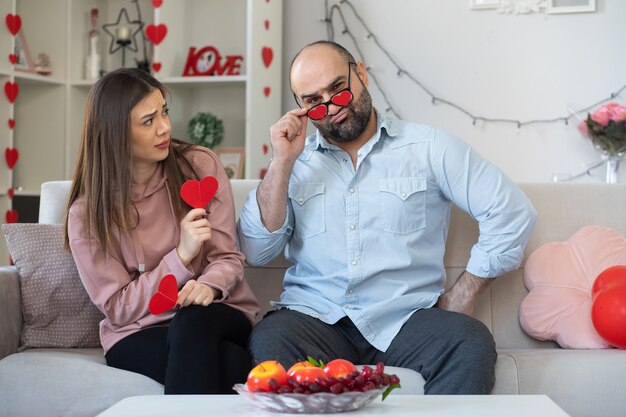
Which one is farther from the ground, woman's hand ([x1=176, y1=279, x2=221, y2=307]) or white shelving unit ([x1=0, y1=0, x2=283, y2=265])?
white shelving unit ([x1=0, y1=0, x2=283, y2=265])

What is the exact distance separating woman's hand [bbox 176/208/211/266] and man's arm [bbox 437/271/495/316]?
66 cm

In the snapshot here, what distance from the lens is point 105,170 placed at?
91.3 inches

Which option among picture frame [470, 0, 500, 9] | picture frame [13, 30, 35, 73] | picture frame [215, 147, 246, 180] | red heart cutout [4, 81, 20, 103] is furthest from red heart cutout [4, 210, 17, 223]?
picture frame [470, 0, 500, 9]

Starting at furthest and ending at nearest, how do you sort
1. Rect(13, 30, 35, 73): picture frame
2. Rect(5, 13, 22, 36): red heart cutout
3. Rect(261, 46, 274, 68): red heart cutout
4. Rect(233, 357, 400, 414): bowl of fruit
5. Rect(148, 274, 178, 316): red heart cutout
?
Rect(13, 30, 35, 73): picture frame < Rect(261, 46, 274, 68): red heart cutout < Rect(5, 13, 22, 36): red heart cutout < Rect(148, 274, 178, 316): red heart cutout < Rect(233, 357, 400, 414): bowl of fruit

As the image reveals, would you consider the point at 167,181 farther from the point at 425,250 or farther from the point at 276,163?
the point at 425,250

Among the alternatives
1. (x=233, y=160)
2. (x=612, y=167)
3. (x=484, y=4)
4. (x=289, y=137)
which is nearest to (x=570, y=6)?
(x=484, y=4)

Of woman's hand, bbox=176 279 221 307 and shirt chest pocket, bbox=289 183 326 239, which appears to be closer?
woman's hand, bbox=176 279 221 307

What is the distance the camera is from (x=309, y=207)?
2.40 metres

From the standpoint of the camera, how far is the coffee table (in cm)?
144

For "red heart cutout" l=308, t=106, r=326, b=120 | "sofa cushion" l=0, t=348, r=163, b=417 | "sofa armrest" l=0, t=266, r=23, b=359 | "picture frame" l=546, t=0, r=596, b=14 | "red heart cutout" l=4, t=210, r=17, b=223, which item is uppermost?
"picture frame" l=546, t=0, r=596, b=14

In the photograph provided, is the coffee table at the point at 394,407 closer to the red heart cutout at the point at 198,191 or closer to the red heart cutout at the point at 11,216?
the red heart cutout at the point at 198,191

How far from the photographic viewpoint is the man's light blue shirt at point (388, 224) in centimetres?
232

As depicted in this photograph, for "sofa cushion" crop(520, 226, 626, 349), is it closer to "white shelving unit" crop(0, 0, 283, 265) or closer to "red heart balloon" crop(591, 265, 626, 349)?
"red heart balloon" crop(591, 265, 626, 349)

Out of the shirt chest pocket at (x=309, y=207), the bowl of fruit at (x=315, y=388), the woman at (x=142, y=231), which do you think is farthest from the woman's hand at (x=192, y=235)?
the bowl of fruit at (x=315, y=388)
